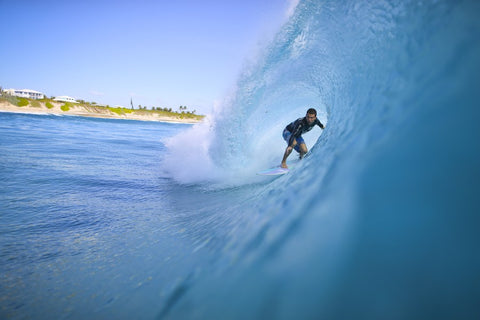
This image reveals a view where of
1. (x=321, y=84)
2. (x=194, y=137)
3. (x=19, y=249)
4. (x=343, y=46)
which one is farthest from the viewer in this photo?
(x=194, y=137)

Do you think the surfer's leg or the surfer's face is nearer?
the surfer's face

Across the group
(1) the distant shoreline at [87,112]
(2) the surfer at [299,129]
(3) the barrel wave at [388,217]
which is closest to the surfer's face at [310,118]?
(2) the surfer at [299,129]

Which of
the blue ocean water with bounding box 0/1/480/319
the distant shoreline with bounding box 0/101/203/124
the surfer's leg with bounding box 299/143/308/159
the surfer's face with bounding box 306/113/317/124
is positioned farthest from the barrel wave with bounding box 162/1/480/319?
the distant shoreline with bounding box 0/101/203/124

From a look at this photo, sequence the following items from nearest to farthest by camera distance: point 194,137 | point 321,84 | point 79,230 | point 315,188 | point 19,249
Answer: point 315,188, point 19,249, point 79,230, point 321,84, point 194,137

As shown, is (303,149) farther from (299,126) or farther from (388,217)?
(388,217)

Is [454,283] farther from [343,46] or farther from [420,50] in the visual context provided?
[343,46]

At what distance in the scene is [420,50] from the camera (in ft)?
6.83

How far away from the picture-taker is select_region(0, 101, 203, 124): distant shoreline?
4653 centimetres

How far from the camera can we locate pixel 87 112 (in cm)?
6122

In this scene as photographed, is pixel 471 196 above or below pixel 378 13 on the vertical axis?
below

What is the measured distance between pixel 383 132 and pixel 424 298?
46.6 inches

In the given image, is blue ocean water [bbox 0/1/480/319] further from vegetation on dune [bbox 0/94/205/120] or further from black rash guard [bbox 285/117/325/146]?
vegetation on dune [bbox 0/94/205/120]

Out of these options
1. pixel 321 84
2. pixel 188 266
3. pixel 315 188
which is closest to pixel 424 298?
pixel 315 188

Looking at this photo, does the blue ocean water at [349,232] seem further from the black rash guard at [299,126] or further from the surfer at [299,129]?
the black rash guard at [299,126]
